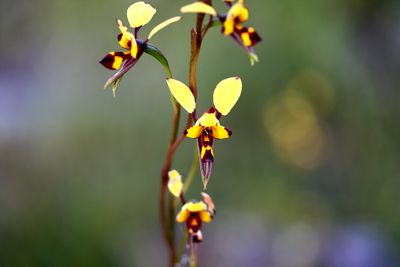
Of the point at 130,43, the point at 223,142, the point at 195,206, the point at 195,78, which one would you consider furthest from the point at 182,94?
the point at 223,142

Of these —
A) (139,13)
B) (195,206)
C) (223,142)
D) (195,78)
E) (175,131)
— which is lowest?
(223,142)

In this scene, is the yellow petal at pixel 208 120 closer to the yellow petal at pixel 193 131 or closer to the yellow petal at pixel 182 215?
the yellow petal at pixel 193 131

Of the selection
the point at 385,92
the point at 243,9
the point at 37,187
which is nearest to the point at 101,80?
the point at 37,187

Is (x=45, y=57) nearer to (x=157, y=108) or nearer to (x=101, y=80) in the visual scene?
(x=101, y=80)

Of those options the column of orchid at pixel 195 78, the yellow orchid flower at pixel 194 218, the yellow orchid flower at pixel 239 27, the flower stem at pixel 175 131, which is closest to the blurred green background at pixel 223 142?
the flower stem at pixel 175 131

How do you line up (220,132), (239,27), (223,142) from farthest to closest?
(223,142)
(220,132)
(239,27)

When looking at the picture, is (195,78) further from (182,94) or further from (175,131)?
(175,131)

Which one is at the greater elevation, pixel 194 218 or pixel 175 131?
pixel 175 131
